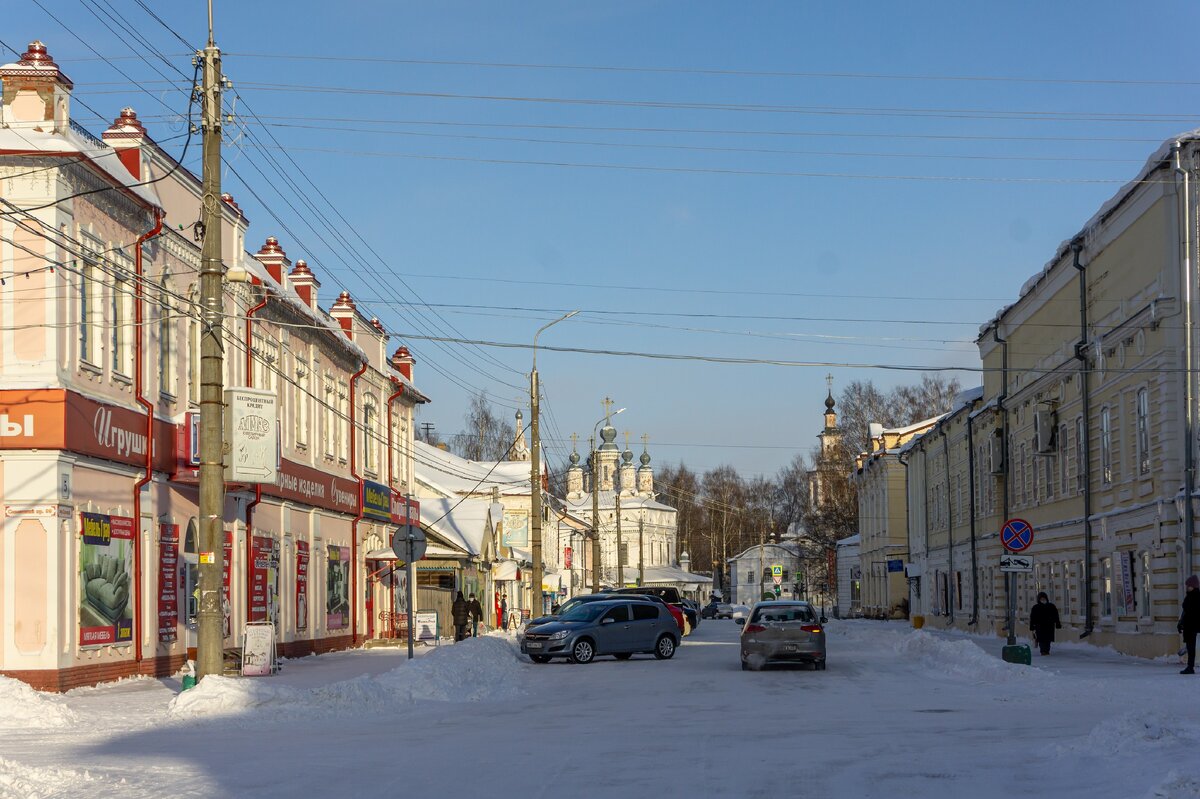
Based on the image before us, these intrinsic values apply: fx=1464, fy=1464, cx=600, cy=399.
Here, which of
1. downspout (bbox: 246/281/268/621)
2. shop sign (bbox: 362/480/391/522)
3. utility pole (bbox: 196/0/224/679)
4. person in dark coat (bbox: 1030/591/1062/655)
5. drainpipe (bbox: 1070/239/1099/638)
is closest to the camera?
utility pole (bbox: 196/0/224/679)

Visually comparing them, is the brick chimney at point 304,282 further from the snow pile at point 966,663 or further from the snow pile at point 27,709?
the snow pile at point 27,709

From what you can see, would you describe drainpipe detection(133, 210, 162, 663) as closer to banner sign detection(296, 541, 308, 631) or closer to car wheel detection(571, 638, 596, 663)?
banner sign detection(296, 541, 308, 631)

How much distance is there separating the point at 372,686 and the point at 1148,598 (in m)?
19.1

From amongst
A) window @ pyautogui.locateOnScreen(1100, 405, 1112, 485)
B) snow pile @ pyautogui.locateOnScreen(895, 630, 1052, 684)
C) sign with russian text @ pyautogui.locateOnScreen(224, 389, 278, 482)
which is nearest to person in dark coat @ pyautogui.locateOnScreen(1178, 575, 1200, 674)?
snow pile @ pyautogui.locateOnScreen(895, 630, 1052, 684)

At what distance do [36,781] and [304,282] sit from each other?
2887 centimetres

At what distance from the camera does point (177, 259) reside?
28219mm

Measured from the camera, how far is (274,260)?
36.9 m

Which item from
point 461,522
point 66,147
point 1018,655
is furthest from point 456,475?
point 66,147

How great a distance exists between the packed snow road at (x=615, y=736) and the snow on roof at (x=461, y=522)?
27839 millimetres

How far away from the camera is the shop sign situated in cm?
4391

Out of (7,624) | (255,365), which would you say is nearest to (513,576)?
(255,365)

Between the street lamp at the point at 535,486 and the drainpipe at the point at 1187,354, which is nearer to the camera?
the drainpipe at the point at 1187,354

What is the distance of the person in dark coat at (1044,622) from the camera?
109 ft

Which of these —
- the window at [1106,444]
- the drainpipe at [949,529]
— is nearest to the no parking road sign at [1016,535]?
the window at [1106,444]
